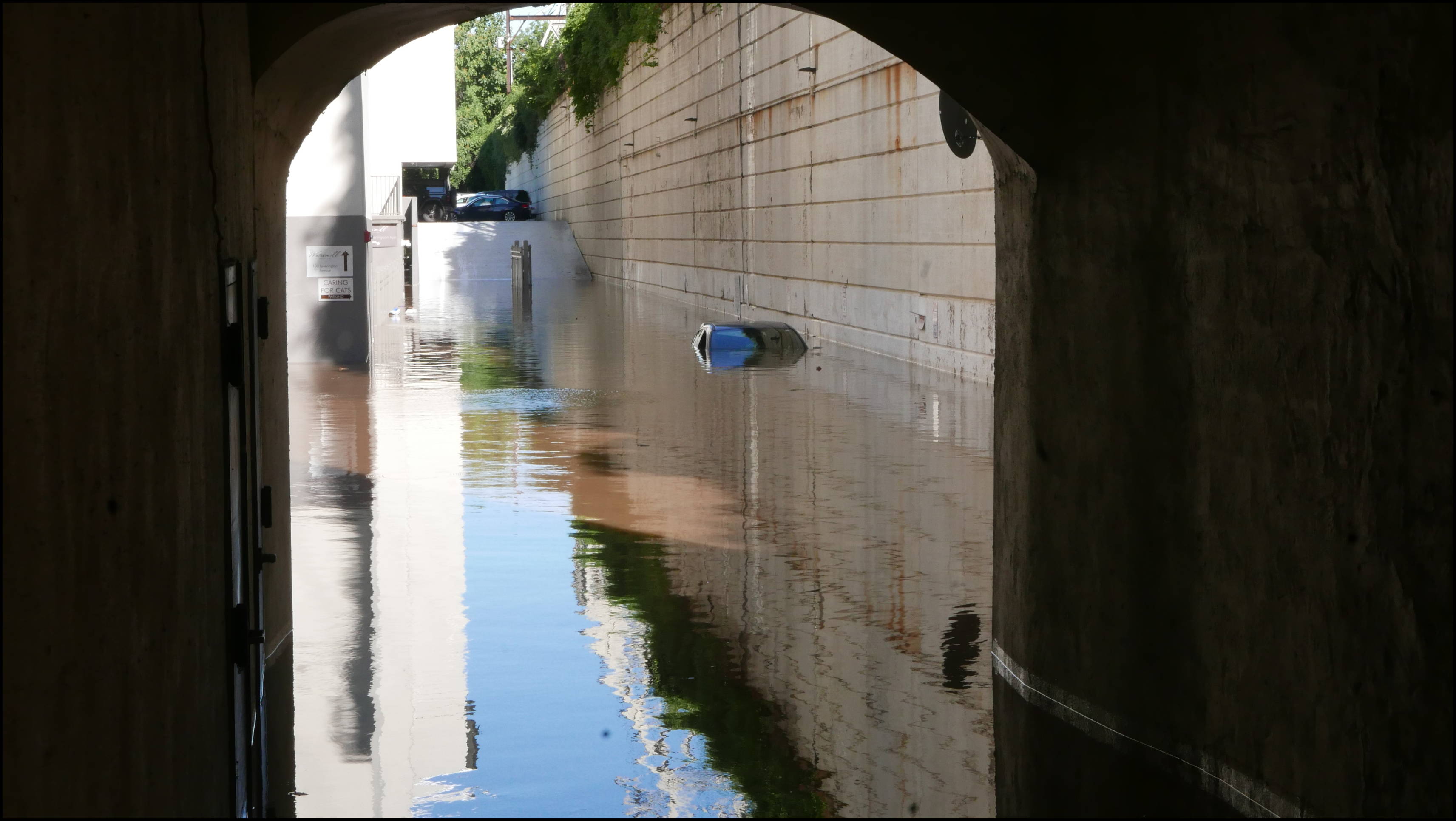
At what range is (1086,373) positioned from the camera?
6.50 metres

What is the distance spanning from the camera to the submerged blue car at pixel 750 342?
23.7 m

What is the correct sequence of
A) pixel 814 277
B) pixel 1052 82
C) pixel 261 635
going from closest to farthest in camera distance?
pixel 261 635
pixel 1052 82
pixel 814 277

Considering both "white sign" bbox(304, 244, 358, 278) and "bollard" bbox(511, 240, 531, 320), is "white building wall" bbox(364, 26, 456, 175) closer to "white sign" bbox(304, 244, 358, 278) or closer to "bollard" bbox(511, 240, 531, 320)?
"bollard" bbox(511, 240, 531, 320)

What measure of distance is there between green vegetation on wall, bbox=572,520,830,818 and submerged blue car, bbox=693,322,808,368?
13.7m

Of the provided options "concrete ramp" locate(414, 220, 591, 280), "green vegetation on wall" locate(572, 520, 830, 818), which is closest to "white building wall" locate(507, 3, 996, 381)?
"concrete ramp" locate(414, 220, 591, 280)

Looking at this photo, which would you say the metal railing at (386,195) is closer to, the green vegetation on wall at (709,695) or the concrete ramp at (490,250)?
the concrete ramp at (490,250)

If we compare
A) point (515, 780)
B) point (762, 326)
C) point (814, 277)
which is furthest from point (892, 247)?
point (515, 780)

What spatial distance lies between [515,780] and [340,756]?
2.68 ft

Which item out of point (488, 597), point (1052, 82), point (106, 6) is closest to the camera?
point (106, 6)

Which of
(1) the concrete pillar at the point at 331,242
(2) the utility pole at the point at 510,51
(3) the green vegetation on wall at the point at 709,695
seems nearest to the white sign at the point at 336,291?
(1) the concrete pillar at the point at 331,242

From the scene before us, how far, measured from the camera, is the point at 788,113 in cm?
2836

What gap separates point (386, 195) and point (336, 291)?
40.9 ft

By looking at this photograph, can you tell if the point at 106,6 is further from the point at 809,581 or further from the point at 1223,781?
the point at 809,581

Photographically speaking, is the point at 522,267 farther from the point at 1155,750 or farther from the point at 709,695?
the point at 1155,750
